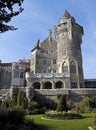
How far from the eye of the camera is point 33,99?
151 feet

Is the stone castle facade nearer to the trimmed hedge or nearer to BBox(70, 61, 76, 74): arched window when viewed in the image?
BBox(70, 61, 76, 74): arched window

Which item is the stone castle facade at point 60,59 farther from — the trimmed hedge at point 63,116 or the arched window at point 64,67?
the trimmed hedge at point 63,116

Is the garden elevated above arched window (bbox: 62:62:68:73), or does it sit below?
below

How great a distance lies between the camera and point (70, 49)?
57688mm

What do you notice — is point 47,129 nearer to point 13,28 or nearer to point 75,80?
point 13,28

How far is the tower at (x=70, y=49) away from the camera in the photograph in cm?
5600

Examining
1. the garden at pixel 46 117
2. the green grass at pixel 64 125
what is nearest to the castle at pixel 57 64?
the garden at pixel 46 117

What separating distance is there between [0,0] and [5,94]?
37459 millimetres

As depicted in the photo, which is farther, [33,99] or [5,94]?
[5,94]

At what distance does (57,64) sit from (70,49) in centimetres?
545

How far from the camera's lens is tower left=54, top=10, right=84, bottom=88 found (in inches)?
2205

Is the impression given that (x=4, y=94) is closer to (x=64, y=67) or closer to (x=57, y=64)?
(x=64, y=67)

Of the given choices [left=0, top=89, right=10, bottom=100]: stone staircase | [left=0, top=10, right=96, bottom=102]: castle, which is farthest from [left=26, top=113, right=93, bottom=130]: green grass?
[left=0, top=10, right=96, bottom=102]: castle

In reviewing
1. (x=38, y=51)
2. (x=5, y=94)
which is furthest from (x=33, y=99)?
(x=38, y=51)
